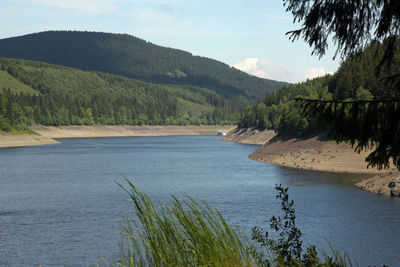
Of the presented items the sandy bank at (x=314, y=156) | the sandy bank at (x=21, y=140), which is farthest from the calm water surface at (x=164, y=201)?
the sandy bank at (x=21, y=140)

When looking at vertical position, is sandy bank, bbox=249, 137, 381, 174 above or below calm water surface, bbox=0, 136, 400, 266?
above

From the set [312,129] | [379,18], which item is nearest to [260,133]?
[312,129]

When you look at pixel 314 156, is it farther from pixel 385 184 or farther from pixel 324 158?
pixel 385 184

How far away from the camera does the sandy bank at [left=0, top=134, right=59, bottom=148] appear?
16038 cm

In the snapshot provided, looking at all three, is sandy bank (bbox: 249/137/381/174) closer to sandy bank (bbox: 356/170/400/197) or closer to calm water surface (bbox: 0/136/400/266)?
calm water surface (bbox: 0/136/400/266)

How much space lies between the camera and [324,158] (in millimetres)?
90688

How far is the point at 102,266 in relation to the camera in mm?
29453

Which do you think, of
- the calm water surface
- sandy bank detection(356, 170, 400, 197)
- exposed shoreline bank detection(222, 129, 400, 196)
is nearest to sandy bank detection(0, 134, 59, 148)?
the calm water surface

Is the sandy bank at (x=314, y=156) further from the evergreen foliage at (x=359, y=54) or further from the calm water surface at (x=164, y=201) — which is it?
the evergreen foliage at (x=359, y=54)

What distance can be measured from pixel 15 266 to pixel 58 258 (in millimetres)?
2741

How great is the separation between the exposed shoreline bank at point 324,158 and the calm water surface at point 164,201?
10.5 ft

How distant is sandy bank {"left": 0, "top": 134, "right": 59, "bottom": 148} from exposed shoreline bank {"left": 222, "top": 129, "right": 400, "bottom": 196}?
Result: 277 feet

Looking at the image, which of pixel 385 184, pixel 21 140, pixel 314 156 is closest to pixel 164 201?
pixel 385 184

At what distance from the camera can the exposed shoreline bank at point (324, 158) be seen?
203ft
